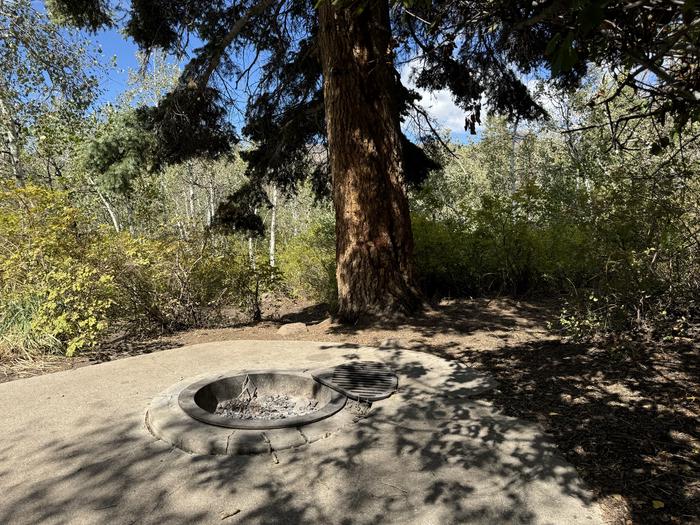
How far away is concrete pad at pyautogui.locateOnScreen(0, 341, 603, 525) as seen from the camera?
2.10 metres

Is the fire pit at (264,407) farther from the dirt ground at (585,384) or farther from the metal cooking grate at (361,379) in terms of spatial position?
the dirt ground at (585,384)

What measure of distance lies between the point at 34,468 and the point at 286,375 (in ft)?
6.12

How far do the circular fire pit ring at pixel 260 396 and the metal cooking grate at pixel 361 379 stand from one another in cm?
8

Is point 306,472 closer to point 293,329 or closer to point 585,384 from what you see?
point 585,384

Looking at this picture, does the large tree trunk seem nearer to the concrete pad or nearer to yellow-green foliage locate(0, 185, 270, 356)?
yellow-green foliage locate(0, 185, 270, 356)

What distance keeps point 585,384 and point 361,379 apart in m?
1.79

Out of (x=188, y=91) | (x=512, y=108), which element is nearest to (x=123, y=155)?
(x=188, y=91)

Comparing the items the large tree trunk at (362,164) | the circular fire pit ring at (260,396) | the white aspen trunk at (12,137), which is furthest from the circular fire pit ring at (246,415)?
the white aspen trunk at (12,137)

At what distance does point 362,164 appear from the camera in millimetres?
5957

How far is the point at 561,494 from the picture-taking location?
2223 millimetres

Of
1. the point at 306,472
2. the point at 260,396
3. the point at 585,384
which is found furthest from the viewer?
the point at 260,396

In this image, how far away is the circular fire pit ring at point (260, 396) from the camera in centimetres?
353

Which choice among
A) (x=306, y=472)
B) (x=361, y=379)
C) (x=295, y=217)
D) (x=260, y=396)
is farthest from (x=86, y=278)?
(x=295, y=217)

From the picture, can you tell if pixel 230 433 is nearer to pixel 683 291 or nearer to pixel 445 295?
pixel 683 291
